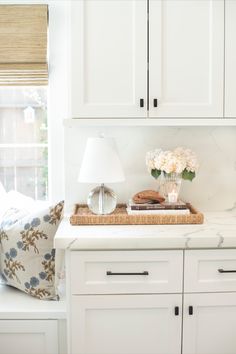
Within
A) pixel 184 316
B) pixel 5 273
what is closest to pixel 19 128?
pixel 5 273

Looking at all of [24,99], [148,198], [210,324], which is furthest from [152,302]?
[24,99]

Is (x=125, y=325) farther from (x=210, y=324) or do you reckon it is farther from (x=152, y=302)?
(x=210, y=324)

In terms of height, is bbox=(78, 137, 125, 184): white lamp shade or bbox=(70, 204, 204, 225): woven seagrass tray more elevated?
bbox=(78, 137, 125, 184): white lamp shade

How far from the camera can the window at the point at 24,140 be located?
2.68 m

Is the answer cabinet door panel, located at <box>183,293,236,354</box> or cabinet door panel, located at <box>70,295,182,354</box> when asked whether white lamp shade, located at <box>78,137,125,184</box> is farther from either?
cabinet door panel, located at <box>183,293,236,354</box>

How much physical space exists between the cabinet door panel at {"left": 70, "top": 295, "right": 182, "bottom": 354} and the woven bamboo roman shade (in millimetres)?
1287

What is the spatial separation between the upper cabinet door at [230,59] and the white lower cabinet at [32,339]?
4.37 feet

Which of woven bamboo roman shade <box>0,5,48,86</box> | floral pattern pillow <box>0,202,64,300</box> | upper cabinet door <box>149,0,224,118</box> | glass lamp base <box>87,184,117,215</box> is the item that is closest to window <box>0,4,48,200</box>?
woven bamboo roman shade <box>0,5,48,86</box>

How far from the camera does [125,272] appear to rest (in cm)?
200

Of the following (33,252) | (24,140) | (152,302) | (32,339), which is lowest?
(32,339)

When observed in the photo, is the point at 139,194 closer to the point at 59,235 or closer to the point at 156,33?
the point at 59,235

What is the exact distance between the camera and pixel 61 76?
2.60 meters

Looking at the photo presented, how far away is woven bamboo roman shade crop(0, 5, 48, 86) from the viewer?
2520 millimetres

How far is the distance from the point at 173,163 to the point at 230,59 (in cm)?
57
